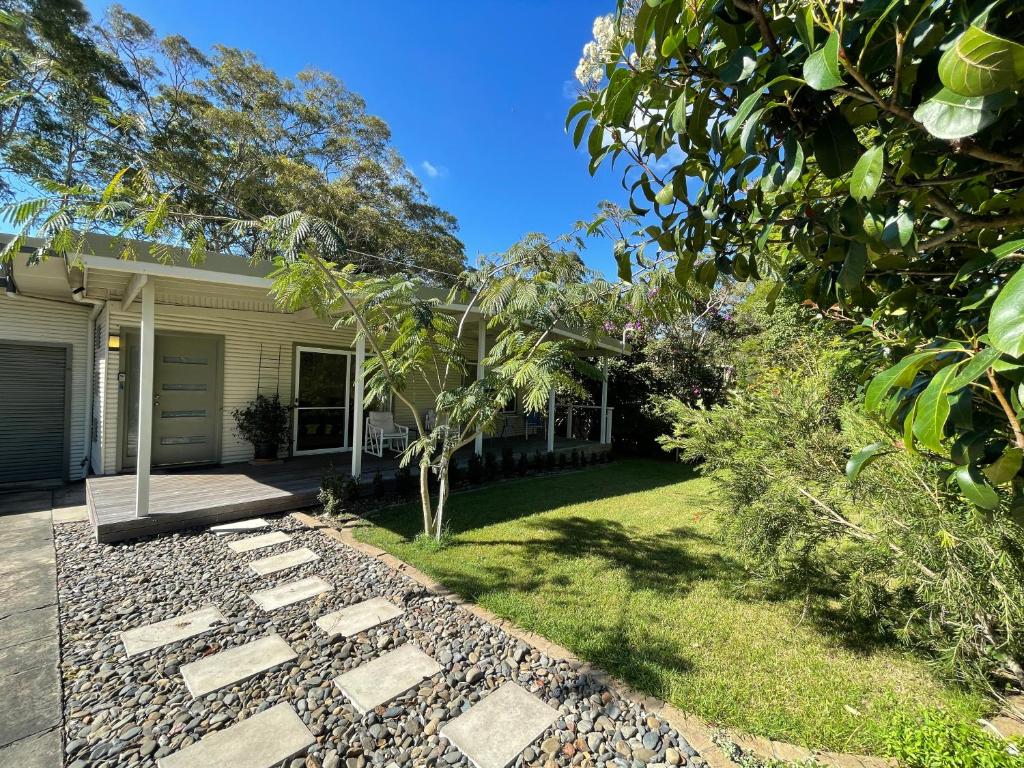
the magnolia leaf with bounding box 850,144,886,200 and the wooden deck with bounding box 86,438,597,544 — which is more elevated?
the magnolia leaf with bounding box 850,144,886,200

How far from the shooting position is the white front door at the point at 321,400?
876 centimetres

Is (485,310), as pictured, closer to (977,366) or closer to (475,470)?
(475,470)

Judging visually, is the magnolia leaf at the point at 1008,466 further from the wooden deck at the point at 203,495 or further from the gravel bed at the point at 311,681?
the wooden deck at the point at 203,495

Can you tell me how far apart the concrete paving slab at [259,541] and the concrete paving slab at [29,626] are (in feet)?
4.59

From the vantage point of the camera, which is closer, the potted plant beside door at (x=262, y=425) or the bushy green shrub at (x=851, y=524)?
the bushy green shrub at (x=851, y=524)

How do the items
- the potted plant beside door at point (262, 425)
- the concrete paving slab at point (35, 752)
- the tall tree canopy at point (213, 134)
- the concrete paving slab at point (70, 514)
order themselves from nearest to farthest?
the concrete paving slab at point (35, 752) < the concrete paving slab at point (70, 514) < the potted plant beside door at point (262, 425) < the tall tree canopy at point (213, 134)

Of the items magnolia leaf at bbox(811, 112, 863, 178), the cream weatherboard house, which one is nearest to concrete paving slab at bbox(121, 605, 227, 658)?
the cream weatherboard house

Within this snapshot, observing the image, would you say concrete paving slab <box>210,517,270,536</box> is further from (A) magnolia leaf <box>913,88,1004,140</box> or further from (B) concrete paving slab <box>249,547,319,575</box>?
(A) magnolia leaf <box>913,88,1004,140</box>

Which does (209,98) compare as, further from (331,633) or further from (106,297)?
(331,633)

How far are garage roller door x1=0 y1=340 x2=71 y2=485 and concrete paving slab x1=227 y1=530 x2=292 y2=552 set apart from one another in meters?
5.17

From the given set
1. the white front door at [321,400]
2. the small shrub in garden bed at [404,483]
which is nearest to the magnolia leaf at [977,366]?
the small shrub in garden bed at [404,483]

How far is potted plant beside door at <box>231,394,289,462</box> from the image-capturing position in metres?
7.95

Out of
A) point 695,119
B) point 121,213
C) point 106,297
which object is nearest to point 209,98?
point 106,297

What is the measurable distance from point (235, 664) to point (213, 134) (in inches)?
694
